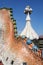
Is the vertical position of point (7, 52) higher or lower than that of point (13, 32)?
lower

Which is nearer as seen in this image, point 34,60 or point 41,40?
point 34,60

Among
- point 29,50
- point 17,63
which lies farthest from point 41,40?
point 17,63

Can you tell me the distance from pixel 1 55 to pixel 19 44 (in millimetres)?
1945

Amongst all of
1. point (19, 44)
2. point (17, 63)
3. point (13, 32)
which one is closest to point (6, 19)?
point (13, 32)

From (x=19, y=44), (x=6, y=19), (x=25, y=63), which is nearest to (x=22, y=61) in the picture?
(x=25, y=63)

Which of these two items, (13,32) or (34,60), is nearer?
(34,60)

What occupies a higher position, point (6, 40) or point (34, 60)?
point (6, 40)

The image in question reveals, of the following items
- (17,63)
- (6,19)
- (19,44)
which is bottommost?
(17,63)

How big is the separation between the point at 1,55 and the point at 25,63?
244 centimetres

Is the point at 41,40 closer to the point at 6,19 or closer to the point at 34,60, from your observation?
the point at 34,60

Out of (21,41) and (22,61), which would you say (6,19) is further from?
(22,61)

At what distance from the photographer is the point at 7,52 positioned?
20734mm

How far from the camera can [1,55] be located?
21.0 meters

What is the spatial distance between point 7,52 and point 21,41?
1.59 metres
